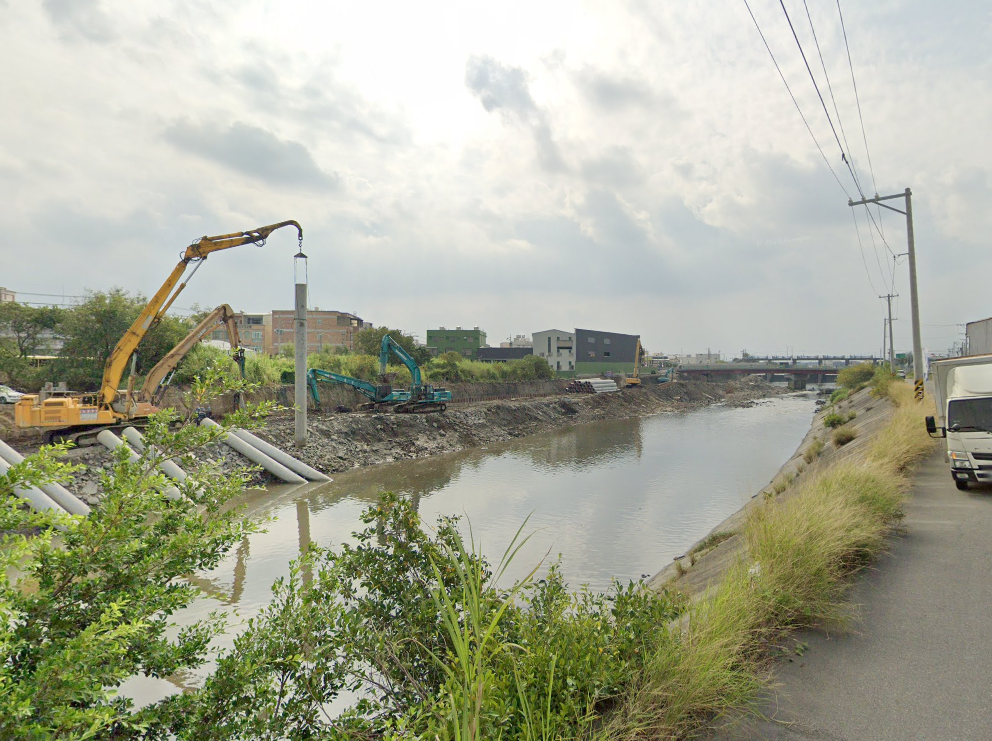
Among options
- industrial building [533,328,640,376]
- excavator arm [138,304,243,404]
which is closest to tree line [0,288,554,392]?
excavator arm [138,304,243,404]

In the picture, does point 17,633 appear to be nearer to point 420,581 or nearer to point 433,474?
point 420,581

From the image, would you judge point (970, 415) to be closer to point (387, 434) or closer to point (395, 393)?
point (387, 434)

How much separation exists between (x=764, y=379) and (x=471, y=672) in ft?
475

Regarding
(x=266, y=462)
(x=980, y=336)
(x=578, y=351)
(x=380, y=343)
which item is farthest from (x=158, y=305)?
(x=578, y=351)

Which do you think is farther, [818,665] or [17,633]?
[818,665]

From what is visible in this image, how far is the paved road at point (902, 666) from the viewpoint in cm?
384

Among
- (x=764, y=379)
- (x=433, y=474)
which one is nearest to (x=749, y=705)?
(x=433, y=474)

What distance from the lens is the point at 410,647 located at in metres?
3.86

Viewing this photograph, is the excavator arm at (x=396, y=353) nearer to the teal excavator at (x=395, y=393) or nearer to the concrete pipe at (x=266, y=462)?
the teal excavator at (x=395, y=393)

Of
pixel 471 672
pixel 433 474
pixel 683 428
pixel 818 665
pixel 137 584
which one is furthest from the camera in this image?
pixel 683 428

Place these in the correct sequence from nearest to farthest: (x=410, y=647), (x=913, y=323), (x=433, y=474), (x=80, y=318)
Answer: (x=410, y=647), (x=913, y=323), (x=433, y=474), (x=80, y=318)

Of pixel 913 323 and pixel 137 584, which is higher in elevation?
pixel 913 323

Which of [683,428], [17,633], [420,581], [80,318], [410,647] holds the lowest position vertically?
[683,428]

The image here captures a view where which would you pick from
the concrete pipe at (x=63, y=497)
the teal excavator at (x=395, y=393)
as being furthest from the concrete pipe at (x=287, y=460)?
the teal excavator at (x=395, y=393)
